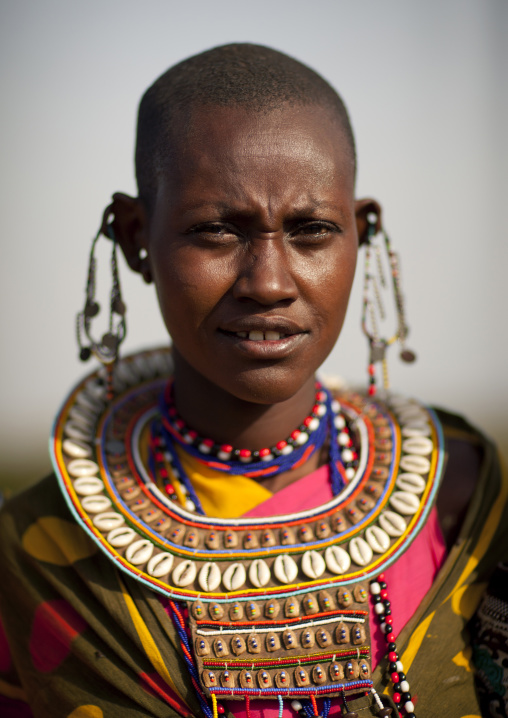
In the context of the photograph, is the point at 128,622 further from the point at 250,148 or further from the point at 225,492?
the point at 250,148

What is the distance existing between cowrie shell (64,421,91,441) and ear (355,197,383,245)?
1.19 meters

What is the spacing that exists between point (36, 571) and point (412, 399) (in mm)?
1486

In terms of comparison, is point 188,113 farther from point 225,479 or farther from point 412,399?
point 412,399

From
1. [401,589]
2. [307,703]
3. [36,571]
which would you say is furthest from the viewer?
[36,571]

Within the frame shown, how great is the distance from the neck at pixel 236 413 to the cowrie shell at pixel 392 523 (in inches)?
16.5

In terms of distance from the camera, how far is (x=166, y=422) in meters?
2.43

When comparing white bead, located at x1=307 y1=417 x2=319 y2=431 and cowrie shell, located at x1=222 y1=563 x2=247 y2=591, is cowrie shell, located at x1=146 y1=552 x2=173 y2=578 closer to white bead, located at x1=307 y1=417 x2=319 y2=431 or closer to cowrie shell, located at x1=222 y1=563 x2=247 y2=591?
cowrie shell, located at x1=222 y1=563 x2=247 y2=591

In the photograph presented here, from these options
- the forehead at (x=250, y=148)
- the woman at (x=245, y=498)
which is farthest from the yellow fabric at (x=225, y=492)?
the forehead at (x=250, y=148)

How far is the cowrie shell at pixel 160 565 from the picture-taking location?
6.72 ft

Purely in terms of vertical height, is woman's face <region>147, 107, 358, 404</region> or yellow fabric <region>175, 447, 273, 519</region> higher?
woman's face <region>147, 107, 358, 404</region>

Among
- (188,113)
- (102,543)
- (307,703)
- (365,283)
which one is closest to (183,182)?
(188,113)

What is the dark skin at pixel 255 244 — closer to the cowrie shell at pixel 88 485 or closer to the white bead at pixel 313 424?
the white bead at pixel 313 424

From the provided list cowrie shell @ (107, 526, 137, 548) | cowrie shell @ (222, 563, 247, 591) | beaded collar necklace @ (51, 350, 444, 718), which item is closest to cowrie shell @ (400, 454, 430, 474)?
beaded collar necklace @ (51, 350, 444, 718)

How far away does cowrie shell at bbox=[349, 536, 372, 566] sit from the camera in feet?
6.74
